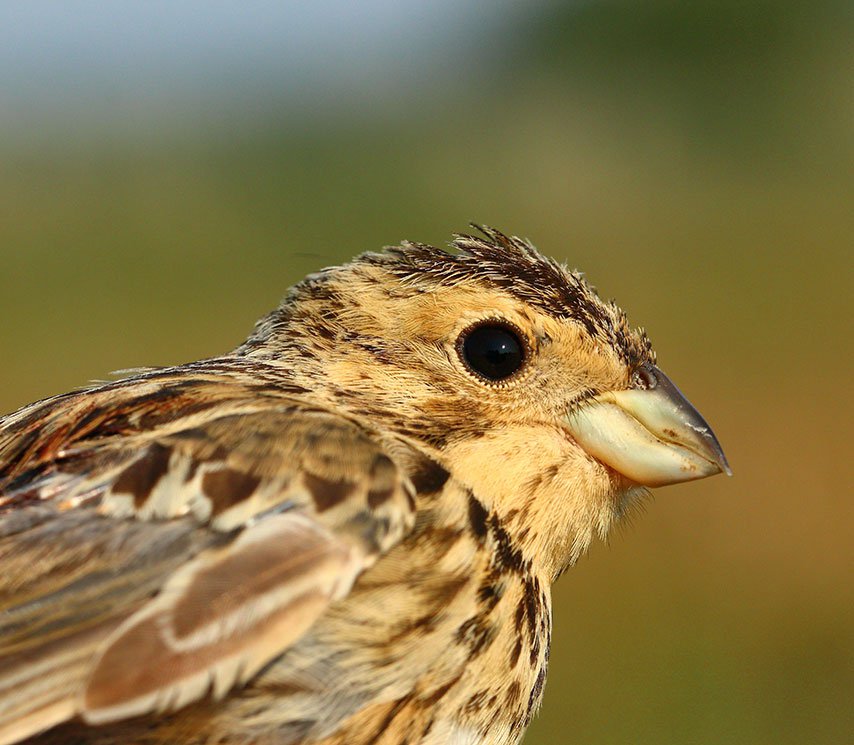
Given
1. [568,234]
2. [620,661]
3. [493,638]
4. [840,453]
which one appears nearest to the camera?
[493,638]

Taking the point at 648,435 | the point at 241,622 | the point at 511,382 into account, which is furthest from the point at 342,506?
the point at 648,435

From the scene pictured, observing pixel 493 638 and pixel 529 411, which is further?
pixel 529 411

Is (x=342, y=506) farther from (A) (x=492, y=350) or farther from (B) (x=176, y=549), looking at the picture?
(A) (x=492, y=350)

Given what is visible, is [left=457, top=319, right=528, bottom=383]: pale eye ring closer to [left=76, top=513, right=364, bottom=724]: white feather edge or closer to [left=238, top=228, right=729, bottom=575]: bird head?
[left=238, top=228, right=729, bottom=575]: bird head

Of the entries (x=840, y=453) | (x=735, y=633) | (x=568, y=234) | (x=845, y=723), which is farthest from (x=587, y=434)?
(x=568, y=234)

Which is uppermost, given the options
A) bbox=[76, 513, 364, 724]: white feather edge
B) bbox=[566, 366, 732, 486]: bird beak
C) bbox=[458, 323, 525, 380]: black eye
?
bbox=[458, 323, 525, 380]: black eye

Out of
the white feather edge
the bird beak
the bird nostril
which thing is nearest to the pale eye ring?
the bird beak

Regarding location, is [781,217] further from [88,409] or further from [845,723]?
[88,409]
